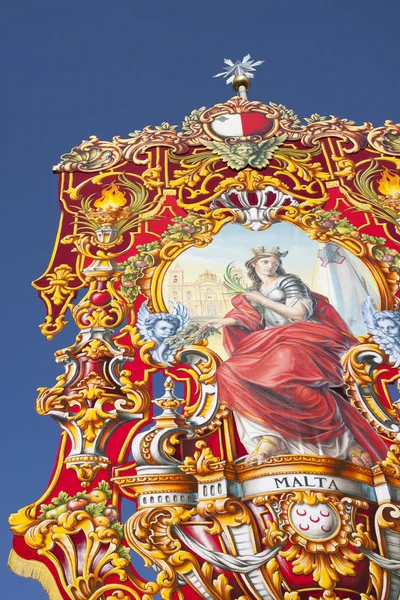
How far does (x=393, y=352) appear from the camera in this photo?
369 inches

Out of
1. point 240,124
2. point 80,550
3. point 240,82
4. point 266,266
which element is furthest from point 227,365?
point 240,82

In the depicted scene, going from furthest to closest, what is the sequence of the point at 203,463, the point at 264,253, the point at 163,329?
the point at 264,253, the point at 163,329, the point at 203,463

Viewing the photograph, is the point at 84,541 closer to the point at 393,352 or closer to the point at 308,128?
the point at 393,352

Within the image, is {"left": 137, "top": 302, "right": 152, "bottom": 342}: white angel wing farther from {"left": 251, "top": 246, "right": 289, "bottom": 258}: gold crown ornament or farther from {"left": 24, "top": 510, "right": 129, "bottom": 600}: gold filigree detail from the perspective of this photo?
{"left": 24, "top": 510, "right": 129, "bottom": 600}: gold filigree detail

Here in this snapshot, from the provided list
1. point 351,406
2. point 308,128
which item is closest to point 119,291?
point 351,406

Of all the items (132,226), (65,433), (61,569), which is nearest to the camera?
(61,569)

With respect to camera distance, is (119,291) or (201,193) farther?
(201,193)

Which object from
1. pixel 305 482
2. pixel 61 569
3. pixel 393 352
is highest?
pixel 393 352

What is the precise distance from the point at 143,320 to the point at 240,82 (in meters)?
5.95

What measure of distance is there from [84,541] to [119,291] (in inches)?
131

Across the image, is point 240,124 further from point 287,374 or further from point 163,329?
point 287,374

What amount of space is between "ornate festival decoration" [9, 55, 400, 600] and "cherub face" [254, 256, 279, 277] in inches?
0.9

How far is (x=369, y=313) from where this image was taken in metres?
9.80

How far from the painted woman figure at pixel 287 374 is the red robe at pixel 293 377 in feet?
0.03
